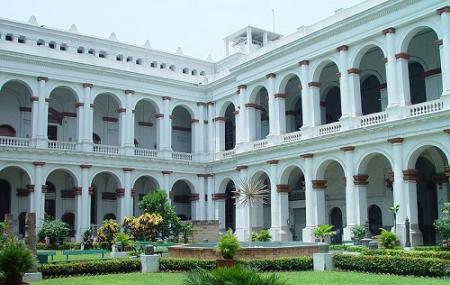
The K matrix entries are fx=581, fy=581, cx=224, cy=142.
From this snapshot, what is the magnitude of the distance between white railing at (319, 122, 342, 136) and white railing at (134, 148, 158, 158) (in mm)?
13102

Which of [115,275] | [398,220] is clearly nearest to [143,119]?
[398,220]

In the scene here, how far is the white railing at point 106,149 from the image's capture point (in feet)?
125

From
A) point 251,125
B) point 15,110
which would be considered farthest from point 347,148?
point 15,110

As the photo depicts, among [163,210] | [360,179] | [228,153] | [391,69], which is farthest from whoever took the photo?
[228,153]

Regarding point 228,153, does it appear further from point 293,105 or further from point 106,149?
point 106,149

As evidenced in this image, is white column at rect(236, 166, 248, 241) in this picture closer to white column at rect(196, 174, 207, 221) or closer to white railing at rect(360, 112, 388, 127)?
white column at rect(196, 174, 207, 221)

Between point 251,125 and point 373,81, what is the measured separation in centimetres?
838

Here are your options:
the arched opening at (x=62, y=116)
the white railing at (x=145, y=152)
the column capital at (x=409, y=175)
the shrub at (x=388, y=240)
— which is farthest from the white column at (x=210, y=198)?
the shrub at (x=388, y=240)

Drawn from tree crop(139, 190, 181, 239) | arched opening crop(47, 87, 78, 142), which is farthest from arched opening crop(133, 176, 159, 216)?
tree crop(139, 190, 181, 239)

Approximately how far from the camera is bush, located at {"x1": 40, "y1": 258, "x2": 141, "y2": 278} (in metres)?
18.9

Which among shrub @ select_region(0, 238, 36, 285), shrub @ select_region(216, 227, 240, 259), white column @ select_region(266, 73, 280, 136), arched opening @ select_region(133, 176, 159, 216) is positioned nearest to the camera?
shrub @ select_region(0, 238, 36, 285)

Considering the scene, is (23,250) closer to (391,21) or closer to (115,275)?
(115,275)

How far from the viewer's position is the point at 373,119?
29.5 m

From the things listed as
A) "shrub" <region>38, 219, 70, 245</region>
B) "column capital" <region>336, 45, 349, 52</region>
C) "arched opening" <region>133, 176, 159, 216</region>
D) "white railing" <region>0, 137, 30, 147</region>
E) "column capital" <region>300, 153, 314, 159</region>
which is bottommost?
"shrub" <region>38, 219, 70, 245</region>
